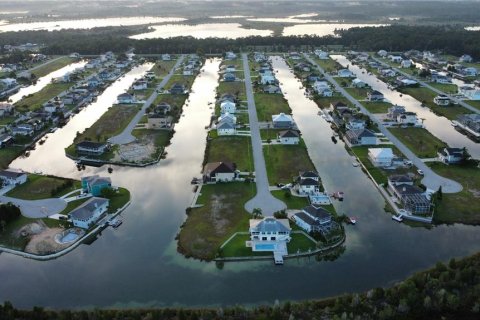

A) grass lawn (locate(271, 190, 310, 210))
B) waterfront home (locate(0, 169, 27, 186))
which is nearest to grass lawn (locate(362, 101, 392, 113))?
grass lawn (locate(271, 190, 310, 210))

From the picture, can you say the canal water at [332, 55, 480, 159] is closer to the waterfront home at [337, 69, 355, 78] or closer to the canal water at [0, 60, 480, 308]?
the waterfront home at [337, 69, 355, 78]

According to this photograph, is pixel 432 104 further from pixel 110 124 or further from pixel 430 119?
pixel 110 124

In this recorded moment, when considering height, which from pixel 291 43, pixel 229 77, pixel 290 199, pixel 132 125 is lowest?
pixel 290 199

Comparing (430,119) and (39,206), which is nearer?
(39,206)

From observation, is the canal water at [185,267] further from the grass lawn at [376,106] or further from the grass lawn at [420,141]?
the grass lawn at [376,106]

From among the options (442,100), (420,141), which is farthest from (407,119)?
(442,100)

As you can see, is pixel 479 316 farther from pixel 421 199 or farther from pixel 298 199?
pixel 298 199
